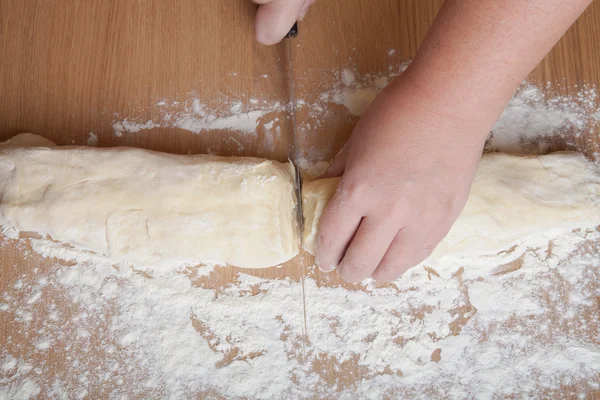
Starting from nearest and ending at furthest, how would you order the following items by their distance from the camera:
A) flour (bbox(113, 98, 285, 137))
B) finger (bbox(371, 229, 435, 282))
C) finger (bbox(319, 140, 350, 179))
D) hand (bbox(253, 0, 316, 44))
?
finger (bbox(371, 229, 435, 282)) < finger (bbox(319, 140, 350, 179)) < hand (bbox(253, 0, 316, 44)) < flour (bbox(113, 98, 285, 137))

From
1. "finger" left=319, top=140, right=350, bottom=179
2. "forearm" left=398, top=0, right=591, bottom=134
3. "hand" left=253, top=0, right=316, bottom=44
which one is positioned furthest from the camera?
"hand" left=253, top=0, right=316, bottom=44

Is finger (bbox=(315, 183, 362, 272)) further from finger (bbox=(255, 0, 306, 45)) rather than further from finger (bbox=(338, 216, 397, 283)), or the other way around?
finger (bbox=(255, 0, 306, 45))

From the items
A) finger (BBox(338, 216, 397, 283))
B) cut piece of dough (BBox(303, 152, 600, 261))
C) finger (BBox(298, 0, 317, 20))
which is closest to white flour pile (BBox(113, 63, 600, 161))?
cut piece of dough (BBox(303, 152, 600, 261))

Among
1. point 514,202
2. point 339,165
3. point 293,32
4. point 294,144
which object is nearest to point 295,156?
point 294,144

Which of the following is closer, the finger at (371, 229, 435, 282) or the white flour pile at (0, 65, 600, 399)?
the finger at (371, 229, 435, 282)

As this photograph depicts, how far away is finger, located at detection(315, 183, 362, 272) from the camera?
1.17m

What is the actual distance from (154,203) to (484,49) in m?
0.87

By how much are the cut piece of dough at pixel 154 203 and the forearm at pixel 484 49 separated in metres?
0.45

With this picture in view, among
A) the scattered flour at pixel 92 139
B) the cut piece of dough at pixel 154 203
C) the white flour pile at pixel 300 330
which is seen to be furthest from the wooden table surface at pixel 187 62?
the white flour pile at pixel 300 330

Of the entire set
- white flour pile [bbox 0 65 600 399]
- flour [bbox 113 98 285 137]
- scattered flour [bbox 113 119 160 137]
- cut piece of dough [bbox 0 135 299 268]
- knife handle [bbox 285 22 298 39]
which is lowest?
white flour pile [bbox 0 65 600 399]

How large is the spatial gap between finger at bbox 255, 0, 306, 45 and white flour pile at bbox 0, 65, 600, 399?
0.39 m

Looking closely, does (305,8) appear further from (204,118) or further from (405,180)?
(405,180)

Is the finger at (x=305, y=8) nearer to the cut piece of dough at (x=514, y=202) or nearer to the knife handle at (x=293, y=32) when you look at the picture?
the knife handle at (x=293, y=32)

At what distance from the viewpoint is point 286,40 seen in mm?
1567
